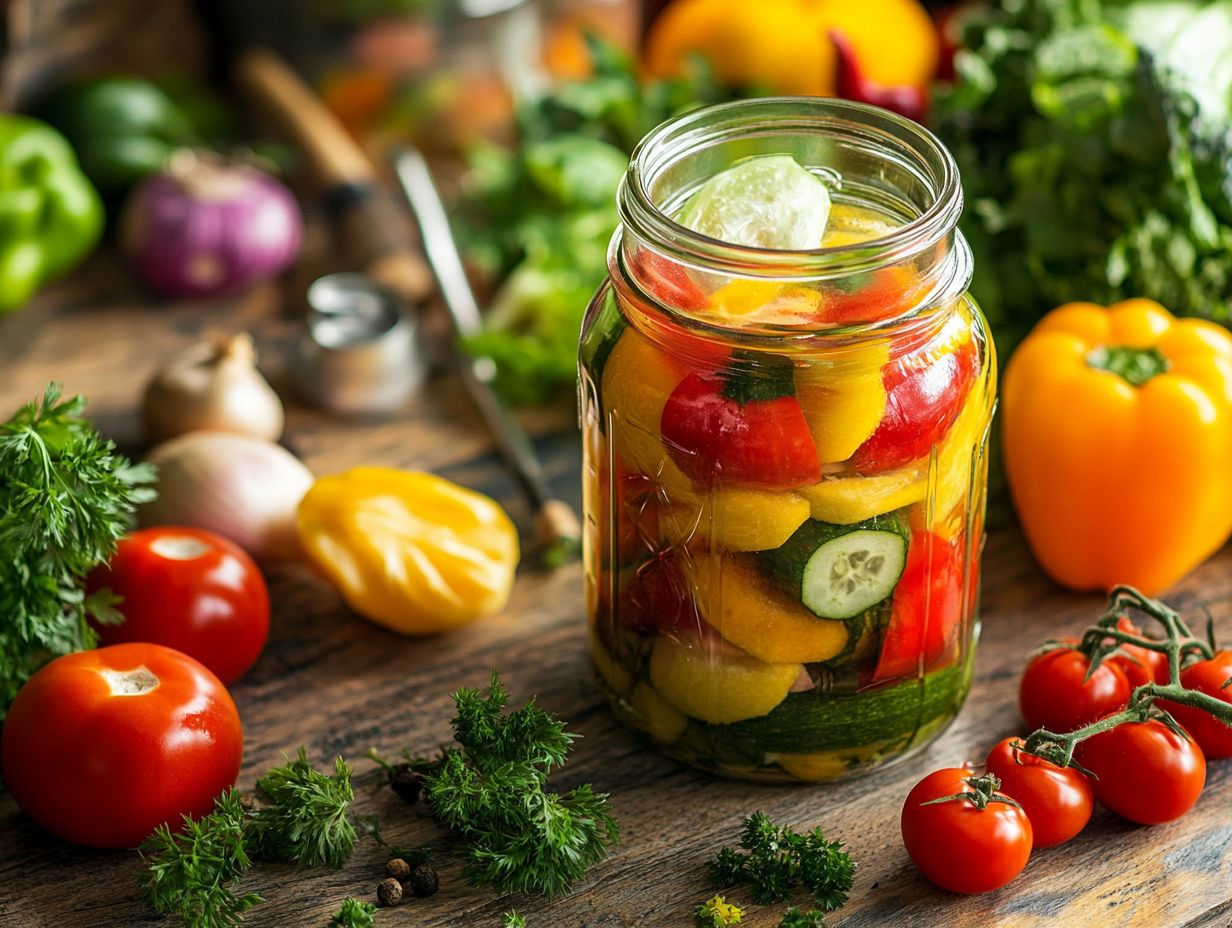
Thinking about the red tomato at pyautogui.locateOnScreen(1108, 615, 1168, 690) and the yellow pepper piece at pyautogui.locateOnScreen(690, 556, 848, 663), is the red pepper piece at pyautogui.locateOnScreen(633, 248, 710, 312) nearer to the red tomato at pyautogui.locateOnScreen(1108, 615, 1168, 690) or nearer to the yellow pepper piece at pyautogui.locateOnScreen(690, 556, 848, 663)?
the yellow pepper piece at pyautogui.locateOnScreen(690, 556, 848, 663)

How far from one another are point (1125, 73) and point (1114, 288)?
0.29 metres

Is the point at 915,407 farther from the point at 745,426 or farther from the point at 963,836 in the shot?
the point at 963,836

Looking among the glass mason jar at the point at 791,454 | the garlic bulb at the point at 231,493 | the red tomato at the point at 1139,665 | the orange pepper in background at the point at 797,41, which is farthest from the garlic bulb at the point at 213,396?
the red tomato at the point at 1139,665

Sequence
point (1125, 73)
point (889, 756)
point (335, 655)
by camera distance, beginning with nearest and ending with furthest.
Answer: point (889, 756), point (335, 655), point (1125, 73)

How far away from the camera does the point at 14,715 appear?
1.31 metres

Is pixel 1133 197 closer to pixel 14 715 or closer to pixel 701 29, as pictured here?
pixel 701 29

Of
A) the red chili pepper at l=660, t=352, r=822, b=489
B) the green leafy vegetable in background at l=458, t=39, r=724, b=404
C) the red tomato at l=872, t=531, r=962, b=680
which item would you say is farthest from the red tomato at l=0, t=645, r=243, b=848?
the green leafy vegetable in background at l=458, t=39, r=724, b=404

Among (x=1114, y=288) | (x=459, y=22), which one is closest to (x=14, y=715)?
(x=1114, y=288)

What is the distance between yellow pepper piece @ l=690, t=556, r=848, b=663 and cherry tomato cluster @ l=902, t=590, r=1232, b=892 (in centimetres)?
15

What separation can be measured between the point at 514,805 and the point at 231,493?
55 centimetres

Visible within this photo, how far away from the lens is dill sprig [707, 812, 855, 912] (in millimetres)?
1251

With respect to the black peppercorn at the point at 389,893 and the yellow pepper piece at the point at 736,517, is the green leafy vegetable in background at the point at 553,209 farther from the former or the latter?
the black peppercorn at the point at 389,893

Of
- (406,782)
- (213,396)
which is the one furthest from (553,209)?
(406,782)

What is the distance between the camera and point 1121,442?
1.53 metres
